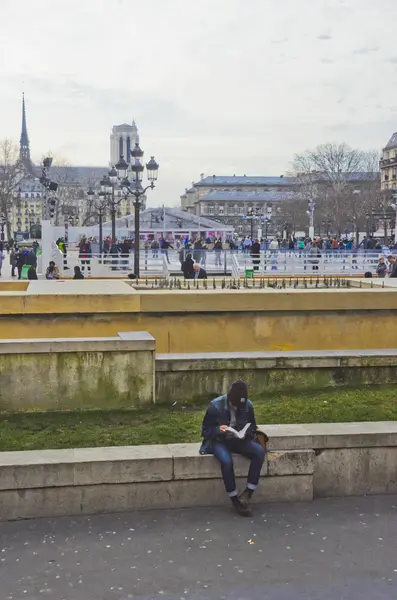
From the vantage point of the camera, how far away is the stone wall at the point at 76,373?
26.3ft

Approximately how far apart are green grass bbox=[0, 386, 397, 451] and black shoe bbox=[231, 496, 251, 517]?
1115mm

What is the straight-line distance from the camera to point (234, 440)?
6074 millimetres

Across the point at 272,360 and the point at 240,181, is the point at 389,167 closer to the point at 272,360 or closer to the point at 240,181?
the point at 240,181

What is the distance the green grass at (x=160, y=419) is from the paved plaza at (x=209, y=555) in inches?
47.8

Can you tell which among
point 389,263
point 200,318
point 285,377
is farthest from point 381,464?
point 389,263

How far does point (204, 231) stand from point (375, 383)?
4320cm

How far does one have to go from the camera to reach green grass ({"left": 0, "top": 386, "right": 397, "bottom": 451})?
702 cm

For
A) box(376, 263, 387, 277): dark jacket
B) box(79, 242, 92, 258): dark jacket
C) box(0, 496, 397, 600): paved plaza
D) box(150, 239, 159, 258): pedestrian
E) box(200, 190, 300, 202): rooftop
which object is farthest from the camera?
box(200, 190, 300, 202): rooftop

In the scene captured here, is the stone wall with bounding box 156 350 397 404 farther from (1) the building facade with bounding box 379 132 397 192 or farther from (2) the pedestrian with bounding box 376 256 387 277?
(1) the building facade with bounding box 379 132 397 192

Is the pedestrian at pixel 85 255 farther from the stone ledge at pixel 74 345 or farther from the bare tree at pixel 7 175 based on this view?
the bare tree at pixel 7 175

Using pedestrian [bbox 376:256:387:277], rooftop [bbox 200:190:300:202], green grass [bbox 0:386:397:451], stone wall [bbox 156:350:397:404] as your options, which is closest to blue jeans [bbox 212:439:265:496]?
green grass [bbox 0:386:397:451]

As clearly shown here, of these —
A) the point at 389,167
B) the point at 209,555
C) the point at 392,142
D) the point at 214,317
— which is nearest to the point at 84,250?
the point at 214,317

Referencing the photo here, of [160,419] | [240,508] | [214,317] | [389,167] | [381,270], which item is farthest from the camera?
[389,167]

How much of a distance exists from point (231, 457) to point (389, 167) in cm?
11963
